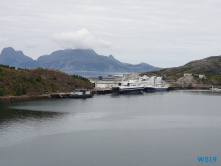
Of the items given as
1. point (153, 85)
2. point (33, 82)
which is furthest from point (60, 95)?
point (153, 85)

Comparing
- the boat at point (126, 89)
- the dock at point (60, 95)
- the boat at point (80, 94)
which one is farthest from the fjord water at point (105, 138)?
the boat at point (126, 89)

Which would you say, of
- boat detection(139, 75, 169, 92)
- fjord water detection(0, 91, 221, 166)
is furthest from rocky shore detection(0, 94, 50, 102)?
boat detection(139, 75, 169, 92)

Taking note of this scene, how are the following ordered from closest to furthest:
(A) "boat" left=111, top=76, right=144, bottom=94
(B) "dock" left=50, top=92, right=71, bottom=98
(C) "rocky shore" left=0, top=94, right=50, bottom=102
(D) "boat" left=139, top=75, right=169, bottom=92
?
(C) "rocky shore" left=0, top=94, right=50, bottom=102, (B) "dock" left=50, top=92, right=71, bottom=98, (A) "boat" left=111, top=76, right=144, bottom=94, (D) "boat" left=139, top=75, right=169, bottom=92

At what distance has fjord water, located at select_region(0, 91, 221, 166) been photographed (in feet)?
88.8

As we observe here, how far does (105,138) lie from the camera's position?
3438 cm

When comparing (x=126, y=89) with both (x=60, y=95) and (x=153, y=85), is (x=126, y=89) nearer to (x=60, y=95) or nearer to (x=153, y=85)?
(x=153, y=85)

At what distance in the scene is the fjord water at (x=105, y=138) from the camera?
2706 cm

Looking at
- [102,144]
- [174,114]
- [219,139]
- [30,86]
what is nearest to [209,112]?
[174,114]

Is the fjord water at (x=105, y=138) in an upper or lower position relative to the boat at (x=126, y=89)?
lower

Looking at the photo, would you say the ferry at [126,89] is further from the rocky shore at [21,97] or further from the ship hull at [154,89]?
the rocky shore at [21,97]

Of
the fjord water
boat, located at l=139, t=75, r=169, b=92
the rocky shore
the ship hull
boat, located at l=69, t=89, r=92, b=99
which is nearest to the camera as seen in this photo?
the fjord water

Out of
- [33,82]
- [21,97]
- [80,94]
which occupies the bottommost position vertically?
[21,97]

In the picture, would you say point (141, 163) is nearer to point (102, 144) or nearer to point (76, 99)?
point (102, 144)

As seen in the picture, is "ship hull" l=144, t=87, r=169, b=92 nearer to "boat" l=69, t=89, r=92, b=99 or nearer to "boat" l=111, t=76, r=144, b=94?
"boat" l=111, t=76, r=144, b=94
